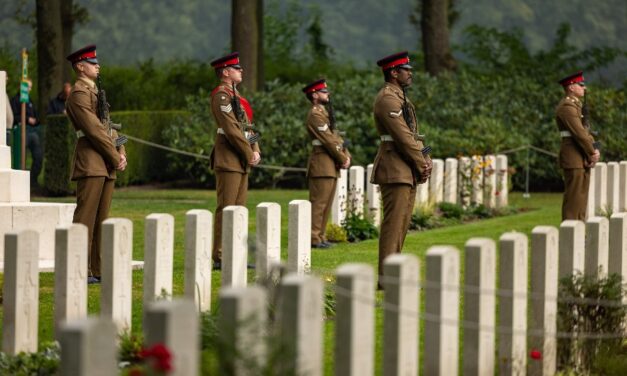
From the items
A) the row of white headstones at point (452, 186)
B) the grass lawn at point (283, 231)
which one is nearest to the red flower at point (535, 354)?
the grass lawn at point (283, 231)

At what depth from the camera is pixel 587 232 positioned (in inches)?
329

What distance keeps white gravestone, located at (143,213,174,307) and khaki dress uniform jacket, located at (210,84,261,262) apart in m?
5.28

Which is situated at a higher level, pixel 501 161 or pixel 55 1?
pixel 55 1

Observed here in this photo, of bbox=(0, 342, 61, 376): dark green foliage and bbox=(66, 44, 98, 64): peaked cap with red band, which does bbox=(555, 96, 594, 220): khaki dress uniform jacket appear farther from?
bbox=(0, 342, 61, 376): dark green foliage

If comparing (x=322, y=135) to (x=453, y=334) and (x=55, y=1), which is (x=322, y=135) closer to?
(x=453, y=334)

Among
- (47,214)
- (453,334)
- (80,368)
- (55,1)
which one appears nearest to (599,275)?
(453,334)

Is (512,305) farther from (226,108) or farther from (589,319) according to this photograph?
(226,108)

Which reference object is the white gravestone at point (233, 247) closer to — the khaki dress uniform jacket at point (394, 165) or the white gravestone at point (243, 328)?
the white gravestone at point (243, 328)

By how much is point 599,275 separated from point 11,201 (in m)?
6.98

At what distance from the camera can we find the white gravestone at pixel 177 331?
16.4 feet

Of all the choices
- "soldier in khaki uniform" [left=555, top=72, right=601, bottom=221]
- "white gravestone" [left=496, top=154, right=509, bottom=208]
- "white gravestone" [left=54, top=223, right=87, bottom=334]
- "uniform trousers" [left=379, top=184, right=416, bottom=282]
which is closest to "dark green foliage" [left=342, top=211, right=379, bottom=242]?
"soldier in khaki uniform" [left=555, top=72, right=601, bottom=221]

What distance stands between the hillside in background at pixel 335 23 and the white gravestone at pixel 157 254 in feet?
234

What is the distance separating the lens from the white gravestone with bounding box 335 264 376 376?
19.0 feet

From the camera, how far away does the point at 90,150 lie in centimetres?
1220
